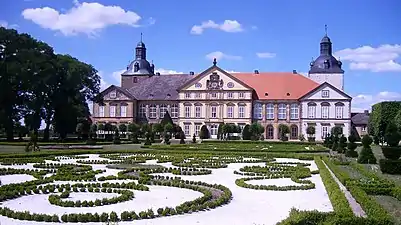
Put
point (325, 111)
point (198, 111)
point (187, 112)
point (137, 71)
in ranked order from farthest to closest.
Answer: point (137, 71) < point (187, 112) < point (198, 111) < point (325, 111)

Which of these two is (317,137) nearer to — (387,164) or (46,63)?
(46,63)

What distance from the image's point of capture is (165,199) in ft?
41.2

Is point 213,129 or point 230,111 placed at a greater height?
point 230,111

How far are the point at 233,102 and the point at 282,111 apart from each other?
7.50 meters

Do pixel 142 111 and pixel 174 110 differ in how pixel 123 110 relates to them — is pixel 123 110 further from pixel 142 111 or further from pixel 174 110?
pixel 174 110

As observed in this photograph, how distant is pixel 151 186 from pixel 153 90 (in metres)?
61.4

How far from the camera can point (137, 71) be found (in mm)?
85938

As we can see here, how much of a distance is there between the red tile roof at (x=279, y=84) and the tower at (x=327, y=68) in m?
7.87

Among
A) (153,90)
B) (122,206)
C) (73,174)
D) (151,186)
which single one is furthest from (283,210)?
(153,90)

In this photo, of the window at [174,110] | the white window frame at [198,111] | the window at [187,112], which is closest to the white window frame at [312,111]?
the white window frame at [198,111]

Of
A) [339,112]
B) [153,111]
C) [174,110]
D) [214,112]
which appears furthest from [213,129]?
[339,112]

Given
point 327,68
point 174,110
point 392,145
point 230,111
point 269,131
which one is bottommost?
point 392,145

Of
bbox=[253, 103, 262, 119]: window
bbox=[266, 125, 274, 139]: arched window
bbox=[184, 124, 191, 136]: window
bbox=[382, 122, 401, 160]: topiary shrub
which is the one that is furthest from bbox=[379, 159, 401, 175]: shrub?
bbox=[184, 124, 191, 136]: window

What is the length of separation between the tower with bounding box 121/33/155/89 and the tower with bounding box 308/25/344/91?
2925cm
